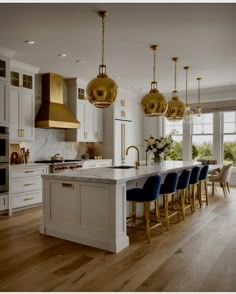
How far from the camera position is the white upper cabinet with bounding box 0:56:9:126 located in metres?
4.89

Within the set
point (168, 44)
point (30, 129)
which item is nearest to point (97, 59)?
point (168, 44)

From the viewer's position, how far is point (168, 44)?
4.55 m

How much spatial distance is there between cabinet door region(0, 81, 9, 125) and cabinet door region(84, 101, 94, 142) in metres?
2.58

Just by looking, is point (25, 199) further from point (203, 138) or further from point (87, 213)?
point (203, 138)

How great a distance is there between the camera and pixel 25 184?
5.38 meters

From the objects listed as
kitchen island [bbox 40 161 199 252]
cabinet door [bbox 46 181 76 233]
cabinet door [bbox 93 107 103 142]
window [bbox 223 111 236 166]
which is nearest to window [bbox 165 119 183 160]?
window [bbox 223 111 236 166]

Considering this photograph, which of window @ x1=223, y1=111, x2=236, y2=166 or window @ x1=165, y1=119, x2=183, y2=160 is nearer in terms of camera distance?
window @ x1=223, y1=111, x2=236, y2=166

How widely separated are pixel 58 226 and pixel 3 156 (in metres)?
1.92

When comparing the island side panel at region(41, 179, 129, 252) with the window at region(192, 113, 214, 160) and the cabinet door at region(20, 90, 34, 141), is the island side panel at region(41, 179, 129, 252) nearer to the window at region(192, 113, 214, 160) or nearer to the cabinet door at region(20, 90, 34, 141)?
the cabinet door at region(20, 90, 34, 141)

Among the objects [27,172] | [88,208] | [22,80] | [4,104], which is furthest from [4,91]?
[88,208]

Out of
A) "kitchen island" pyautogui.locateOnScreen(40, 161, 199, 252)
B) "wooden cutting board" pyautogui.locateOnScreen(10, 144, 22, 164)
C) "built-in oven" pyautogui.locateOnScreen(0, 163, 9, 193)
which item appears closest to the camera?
"kitchen island" pyautogui.locateOnScreen(40, 161, 199, 252)

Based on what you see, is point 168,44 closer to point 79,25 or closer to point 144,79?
point 79,25

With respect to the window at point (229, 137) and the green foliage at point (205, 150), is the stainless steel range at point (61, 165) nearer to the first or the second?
the green foliage at point (205, 150)

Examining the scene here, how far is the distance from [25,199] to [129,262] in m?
3.12
